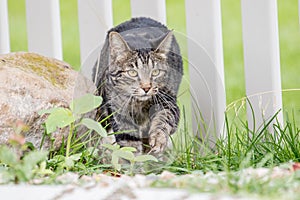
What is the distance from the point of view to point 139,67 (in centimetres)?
198

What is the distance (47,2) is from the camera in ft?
8.92

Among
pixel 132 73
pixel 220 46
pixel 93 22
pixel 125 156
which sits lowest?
pixel 125 156

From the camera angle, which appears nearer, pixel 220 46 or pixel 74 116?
pixel 74 116

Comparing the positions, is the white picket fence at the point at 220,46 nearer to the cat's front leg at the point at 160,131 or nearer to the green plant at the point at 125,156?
the cat's front leg at the point at 160,131

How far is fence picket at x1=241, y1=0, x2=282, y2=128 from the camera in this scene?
7.98 feet

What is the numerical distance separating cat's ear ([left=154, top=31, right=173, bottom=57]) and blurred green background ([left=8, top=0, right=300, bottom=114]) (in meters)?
0.90

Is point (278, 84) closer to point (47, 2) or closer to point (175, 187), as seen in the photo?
point (47, 2)

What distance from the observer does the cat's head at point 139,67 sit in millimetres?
1979

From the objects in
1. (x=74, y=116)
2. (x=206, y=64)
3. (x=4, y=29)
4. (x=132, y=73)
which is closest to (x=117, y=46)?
(x=132, y=73)

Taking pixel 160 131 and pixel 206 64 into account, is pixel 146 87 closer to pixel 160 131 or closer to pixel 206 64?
pixel 160 131

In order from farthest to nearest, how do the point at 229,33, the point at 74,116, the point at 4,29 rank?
1. the point at 229,33
2. the point at 4,29
3. the point at 74,116

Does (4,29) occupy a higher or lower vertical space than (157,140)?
higher

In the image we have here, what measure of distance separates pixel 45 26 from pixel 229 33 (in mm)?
1253

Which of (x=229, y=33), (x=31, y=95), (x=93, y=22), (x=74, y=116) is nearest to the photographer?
(x=74, y=116)
